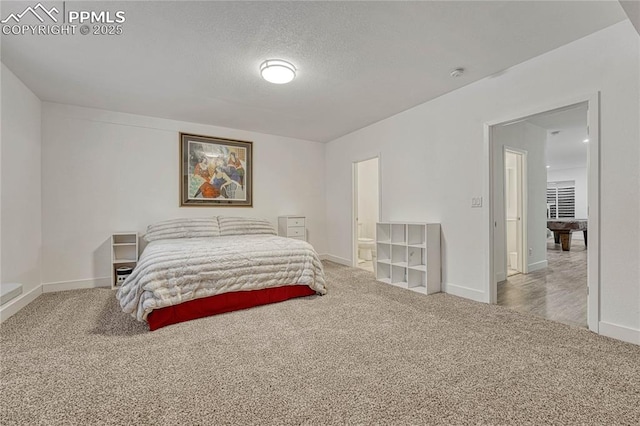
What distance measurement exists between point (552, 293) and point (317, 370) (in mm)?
3391

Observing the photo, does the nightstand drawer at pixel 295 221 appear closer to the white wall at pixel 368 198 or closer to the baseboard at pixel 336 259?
the baseboard at pixel 336 259

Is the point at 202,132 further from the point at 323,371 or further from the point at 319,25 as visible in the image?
the point at 323,371

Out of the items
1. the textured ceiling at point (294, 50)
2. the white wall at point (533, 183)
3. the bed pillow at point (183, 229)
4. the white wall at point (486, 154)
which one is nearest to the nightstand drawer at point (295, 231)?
the white wall at point (486, 154)

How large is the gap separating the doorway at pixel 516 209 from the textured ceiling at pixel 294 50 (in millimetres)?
2181

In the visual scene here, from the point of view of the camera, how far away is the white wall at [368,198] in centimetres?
662

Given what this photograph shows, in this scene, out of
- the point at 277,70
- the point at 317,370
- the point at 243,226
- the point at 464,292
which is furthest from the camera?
the point at 243,226

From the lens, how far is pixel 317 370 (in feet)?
6.01

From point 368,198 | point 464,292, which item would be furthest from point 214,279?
point 368,198

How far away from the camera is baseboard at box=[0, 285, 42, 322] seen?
8.89ft

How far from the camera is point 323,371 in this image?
1819 mm

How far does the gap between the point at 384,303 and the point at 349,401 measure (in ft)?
5.65

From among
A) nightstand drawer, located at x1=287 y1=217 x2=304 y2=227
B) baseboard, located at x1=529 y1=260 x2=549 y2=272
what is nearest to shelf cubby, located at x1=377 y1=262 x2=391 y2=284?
nightstand drawer, located at x1=287 y1=217 x2=304 y2=227

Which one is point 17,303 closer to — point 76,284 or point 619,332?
point 76,284

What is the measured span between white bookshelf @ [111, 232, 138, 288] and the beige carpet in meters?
1.10
